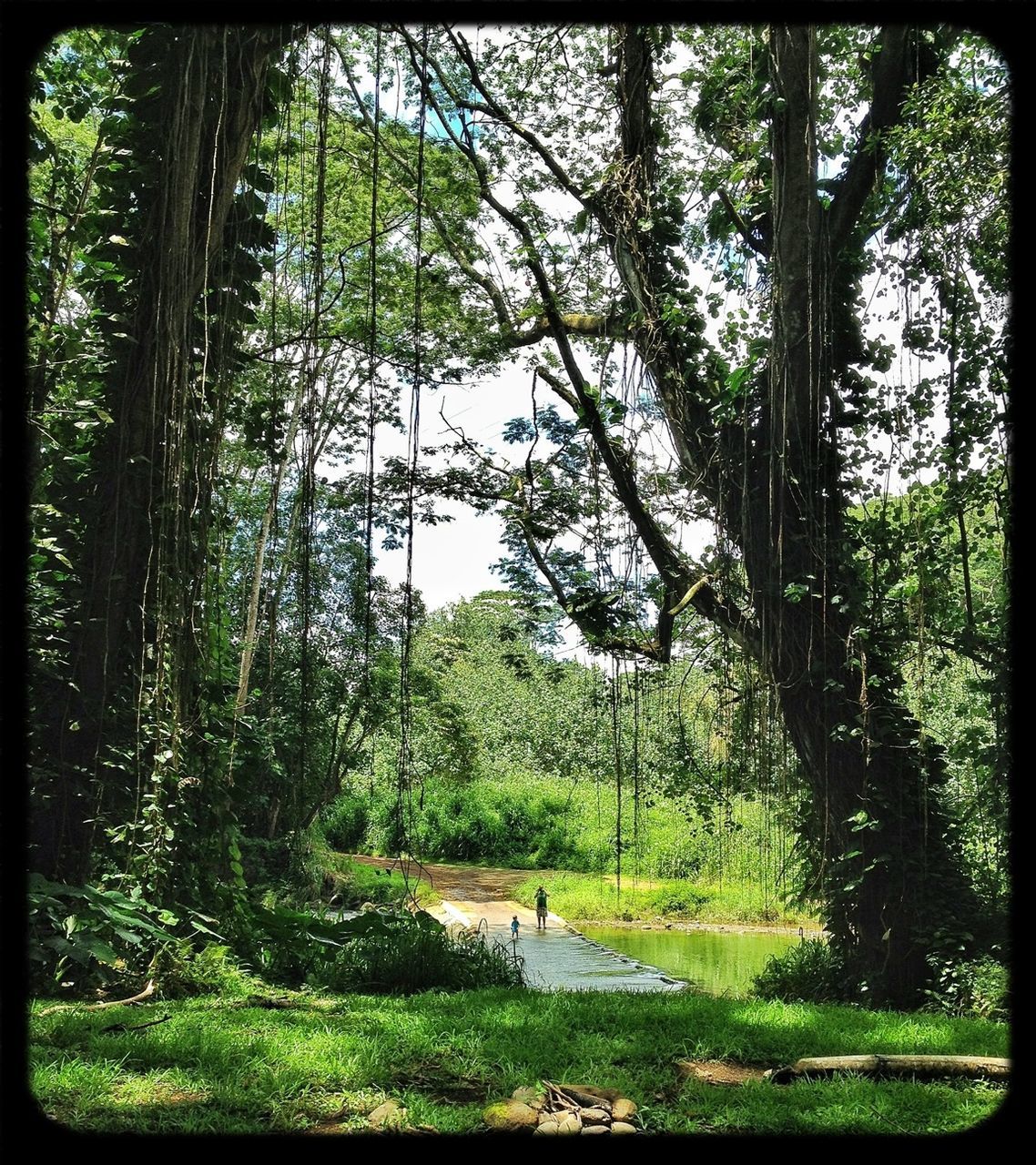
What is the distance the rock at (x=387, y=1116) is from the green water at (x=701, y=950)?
669cm

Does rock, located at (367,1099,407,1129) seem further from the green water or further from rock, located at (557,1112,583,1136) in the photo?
the green water

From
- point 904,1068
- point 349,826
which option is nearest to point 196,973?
point 904,1068

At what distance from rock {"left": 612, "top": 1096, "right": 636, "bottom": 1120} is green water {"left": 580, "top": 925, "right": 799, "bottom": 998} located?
6400 millimetres

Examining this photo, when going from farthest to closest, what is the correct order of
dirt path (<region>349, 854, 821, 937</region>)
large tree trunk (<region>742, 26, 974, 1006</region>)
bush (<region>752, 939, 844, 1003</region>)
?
dirt path (<region>349, 854, 821, 937</region>), bush (<region>752, 939, 844, 1003</region>), large tree trunk (<region>742, 26, 974, 1006</region>)

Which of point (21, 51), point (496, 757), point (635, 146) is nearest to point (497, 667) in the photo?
point (496, 757)

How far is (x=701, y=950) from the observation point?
12.1 m

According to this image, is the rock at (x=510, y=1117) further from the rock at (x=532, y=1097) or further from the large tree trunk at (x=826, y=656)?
the large tree trunk at (x=826, y=656)

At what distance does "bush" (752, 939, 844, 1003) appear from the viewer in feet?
19.9

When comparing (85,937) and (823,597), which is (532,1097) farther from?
(823,597)

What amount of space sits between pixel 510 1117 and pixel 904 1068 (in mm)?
1462

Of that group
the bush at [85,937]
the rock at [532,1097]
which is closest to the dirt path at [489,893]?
the bush at [85,937]

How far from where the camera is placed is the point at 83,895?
4.08 meters

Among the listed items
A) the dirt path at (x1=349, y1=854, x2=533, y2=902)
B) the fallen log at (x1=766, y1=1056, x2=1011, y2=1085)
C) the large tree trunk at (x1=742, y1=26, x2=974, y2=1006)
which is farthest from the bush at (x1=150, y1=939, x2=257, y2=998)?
the dirt path at (x1=349, y1=854, x2=533, y2=902)

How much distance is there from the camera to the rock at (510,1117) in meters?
2.77
